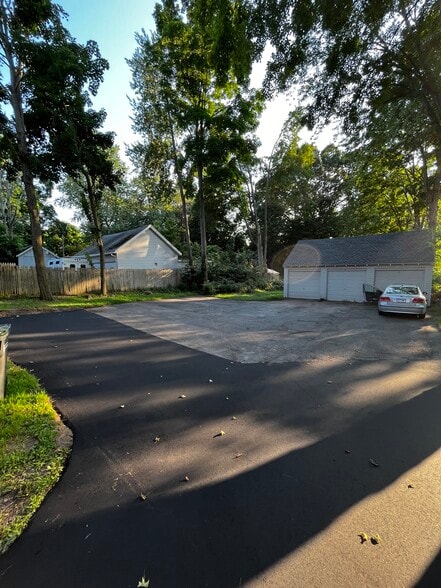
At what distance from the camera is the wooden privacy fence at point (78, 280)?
16156mm

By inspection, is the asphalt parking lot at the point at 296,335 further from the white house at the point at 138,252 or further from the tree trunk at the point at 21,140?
the white house at the point at 138,252

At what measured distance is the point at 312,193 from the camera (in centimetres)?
3791

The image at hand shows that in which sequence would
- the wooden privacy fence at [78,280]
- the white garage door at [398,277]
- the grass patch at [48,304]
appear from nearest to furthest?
the grass patch at [48,304]
the white garage door at [398,277]
the wooden privacy fence at [78,280]

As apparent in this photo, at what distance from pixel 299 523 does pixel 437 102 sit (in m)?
11.7

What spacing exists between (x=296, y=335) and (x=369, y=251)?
42.4 feet

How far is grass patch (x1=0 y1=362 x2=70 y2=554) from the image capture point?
2.09m

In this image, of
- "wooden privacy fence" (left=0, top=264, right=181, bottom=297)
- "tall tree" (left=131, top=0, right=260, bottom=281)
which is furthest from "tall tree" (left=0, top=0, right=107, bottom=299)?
"tall tree" (left=131, top=0, right=260, bottom=281)

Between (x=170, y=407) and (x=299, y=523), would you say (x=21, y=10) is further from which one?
(x=299, y=523)

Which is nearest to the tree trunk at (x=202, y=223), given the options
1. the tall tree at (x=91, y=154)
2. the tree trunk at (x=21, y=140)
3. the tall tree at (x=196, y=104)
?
the tall tree at (x=196, y=104)

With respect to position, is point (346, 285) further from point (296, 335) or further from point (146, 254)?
point (146, 254)

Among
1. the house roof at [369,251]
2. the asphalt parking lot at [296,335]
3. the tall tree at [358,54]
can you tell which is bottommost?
the asphalt parking lot at [296,335]

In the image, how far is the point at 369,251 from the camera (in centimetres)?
1831

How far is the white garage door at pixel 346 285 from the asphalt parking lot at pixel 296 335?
20.4ft

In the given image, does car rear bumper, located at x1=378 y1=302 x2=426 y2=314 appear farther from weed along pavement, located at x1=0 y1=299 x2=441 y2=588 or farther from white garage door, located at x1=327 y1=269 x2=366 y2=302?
weed along pavement, located at x1=0 y1=299 x2=441 y2=588
